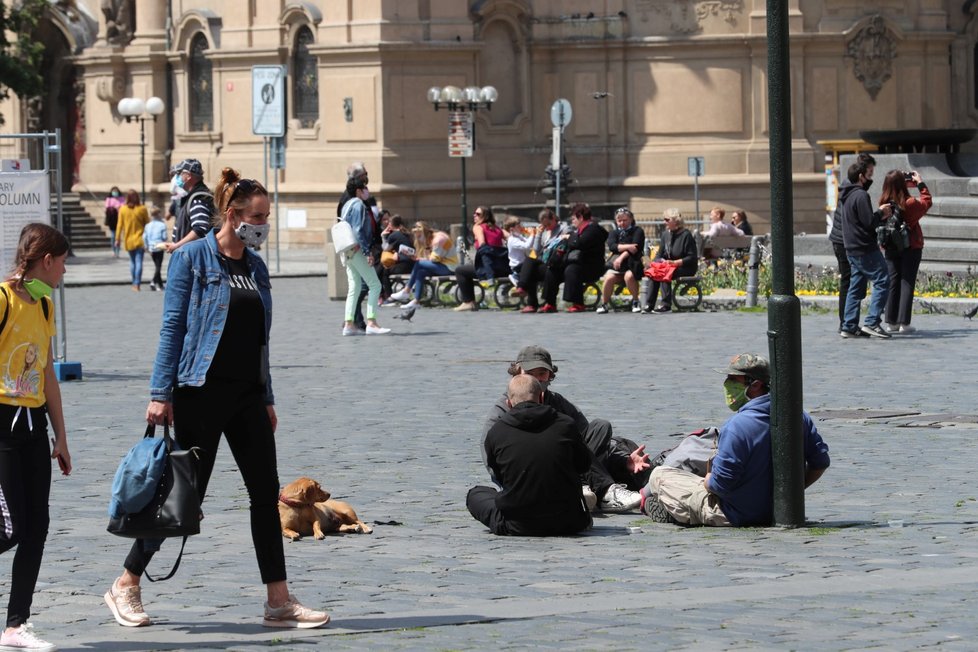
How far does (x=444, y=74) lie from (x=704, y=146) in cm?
579

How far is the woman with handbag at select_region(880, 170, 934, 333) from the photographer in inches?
850

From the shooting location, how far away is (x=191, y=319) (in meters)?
8.02

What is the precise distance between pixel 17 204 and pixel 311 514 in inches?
290

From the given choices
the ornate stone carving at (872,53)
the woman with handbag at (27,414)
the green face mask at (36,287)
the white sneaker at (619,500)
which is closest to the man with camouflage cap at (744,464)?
the white sneaker at (619,500)

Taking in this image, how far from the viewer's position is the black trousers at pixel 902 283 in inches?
853

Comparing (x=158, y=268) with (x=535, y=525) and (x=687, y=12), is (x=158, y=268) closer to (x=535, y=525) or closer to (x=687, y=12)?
(x=687, y=12)

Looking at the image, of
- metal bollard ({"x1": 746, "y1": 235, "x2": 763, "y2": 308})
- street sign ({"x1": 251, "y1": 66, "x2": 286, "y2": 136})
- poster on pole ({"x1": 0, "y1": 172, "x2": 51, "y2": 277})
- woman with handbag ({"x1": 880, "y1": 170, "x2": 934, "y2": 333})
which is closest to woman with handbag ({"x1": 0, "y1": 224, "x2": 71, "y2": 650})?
poster on pole ({"x1": 0, "y1": 172, "x2": 51, "y2": 277})

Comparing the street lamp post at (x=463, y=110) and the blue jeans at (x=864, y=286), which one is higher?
the street lamp post at (x=463, y=110)

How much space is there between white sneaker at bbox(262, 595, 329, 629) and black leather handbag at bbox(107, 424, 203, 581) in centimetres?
43

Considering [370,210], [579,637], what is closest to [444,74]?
[370,210]

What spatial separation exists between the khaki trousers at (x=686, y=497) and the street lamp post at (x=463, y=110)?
27.7m

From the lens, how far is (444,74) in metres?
44.7

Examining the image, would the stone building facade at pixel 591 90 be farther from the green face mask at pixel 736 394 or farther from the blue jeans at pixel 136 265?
the green face mask at pixel 736 394

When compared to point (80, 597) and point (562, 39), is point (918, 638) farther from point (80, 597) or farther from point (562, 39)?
point (562, 39)
